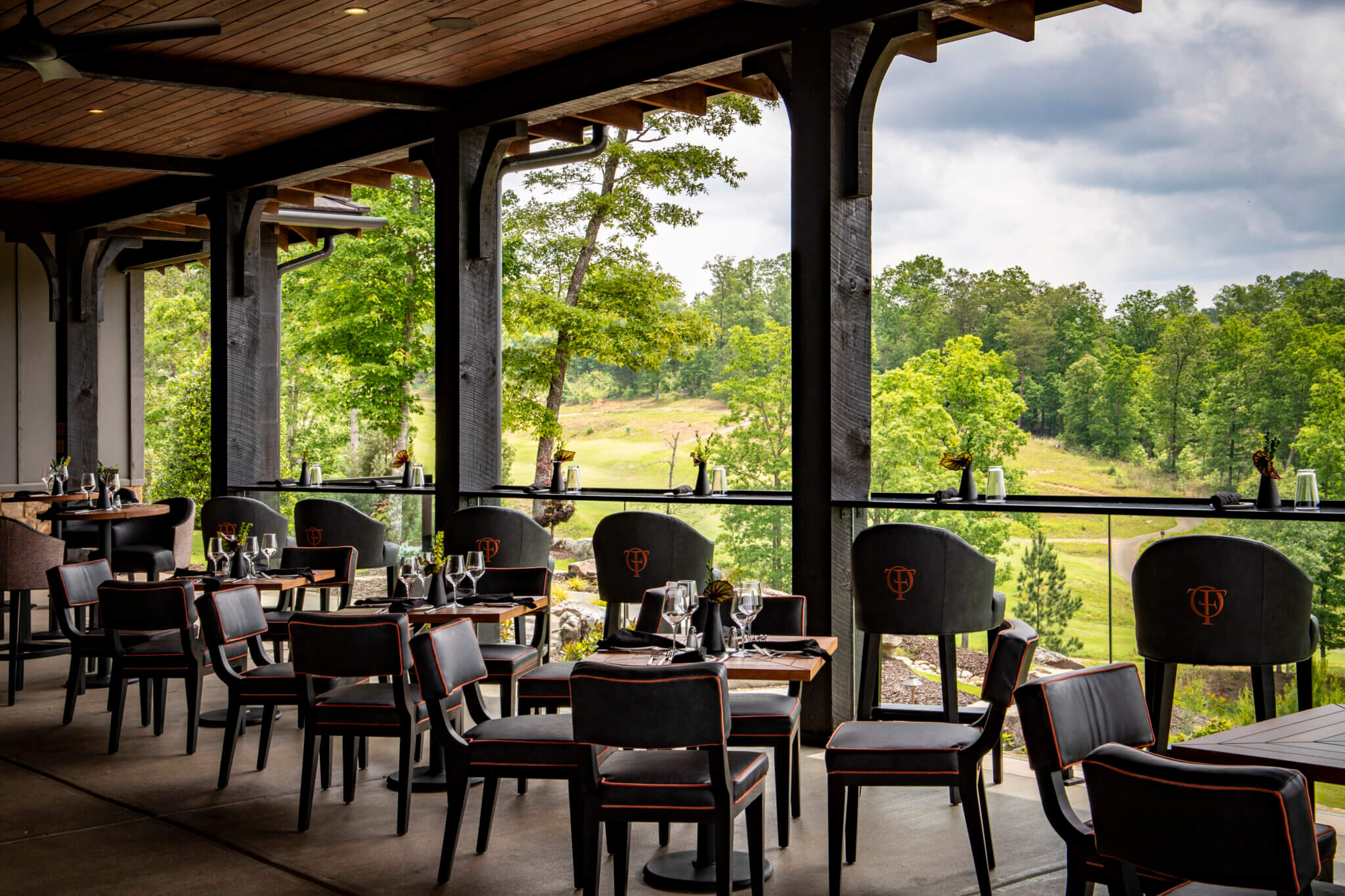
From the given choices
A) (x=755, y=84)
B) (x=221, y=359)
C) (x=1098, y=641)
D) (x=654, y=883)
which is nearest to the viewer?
(x=654, y=883)

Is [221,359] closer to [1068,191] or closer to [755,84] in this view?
[755,84]

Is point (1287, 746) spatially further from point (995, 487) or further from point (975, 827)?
point (995, 487)

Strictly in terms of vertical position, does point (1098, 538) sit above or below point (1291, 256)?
below

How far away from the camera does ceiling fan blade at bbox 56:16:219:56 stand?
199 inches

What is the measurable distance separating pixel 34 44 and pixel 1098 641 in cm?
504

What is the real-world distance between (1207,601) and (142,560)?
684 cm

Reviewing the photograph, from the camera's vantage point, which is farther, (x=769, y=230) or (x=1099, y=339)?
(x=769, y=230)

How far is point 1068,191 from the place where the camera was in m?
28.4

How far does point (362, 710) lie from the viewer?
4.50 meters

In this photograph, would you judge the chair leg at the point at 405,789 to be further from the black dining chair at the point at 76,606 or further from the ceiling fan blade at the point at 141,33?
the ceiling fan blade at the point at 141,33

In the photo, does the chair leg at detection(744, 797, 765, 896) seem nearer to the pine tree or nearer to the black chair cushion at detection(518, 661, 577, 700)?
the black chair cushion at detection(518, 661, 577, 700)

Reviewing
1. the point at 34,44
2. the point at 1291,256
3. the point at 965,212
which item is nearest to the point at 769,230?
the point at 965,212

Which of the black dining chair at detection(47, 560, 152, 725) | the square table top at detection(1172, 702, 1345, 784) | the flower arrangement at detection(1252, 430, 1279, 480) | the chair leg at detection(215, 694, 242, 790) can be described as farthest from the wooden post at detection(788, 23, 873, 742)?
the black dining chair at detection(47, 560, 152, 725)

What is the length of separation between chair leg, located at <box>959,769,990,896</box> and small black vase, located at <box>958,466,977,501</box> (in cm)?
184
